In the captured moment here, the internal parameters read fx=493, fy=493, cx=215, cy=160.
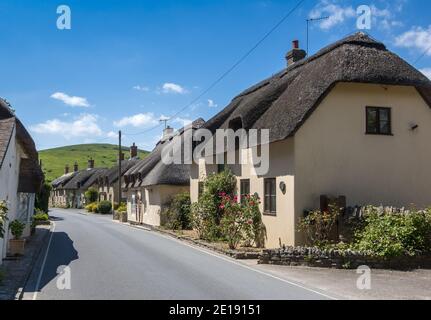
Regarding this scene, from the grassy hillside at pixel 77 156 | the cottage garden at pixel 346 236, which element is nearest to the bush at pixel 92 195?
the grassy hillside at pixel 77 156

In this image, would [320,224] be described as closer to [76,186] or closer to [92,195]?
[92,195]

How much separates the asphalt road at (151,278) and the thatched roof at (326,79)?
202 inches

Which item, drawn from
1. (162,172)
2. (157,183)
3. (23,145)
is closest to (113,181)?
(162,172)

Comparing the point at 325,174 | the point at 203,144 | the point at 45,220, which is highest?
the point at 203,144

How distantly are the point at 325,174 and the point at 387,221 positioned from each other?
113 inches

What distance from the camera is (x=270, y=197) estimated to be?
18141 mm

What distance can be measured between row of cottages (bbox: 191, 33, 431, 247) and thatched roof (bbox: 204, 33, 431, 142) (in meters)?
0.04

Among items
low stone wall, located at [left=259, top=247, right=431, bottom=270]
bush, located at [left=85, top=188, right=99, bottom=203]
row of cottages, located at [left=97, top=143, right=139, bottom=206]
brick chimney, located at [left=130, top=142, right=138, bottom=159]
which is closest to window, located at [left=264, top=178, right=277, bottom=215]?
low stone wall, located at [left=259, top=247, right=431, bottom=270]

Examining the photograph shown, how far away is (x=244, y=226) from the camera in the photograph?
60.4 ft

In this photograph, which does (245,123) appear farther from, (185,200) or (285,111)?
(185,200)

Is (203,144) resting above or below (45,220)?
above

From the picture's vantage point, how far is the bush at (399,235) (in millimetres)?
13938
